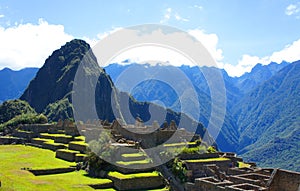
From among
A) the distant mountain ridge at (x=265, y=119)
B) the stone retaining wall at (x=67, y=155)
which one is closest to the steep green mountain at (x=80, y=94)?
the distant mountain ridge at (x=265, y=119)

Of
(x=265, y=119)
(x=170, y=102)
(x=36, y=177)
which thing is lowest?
(x=36, y=177)

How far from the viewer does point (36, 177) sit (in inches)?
990

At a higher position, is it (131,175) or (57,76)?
(57,76)

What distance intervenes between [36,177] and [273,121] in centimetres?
11487

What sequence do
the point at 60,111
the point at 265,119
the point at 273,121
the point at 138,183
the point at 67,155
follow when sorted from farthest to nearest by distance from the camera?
the point at 265,119 → the point at 273,121 → the point at 60,111 → the point at 67,155 → the point at 138,183

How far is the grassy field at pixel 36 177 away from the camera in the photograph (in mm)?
21812

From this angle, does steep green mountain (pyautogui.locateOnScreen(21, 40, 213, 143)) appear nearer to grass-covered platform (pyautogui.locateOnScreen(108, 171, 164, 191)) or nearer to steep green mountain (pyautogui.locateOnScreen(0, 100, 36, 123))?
steep green mountain (pyautogui.locateOnScreen(0, 100, 36, 123))

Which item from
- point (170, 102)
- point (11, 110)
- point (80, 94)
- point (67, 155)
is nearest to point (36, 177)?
point (67, 155)

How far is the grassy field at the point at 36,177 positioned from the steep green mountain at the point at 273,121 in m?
59.4

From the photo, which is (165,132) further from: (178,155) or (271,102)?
(271,102)

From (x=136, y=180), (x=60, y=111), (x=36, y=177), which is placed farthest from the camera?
(x=60, y=111)

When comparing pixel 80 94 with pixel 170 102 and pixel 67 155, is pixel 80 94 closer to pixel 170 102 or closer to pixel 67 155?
pixel 170 102

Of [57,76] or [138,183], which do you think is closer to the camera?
[138,183]

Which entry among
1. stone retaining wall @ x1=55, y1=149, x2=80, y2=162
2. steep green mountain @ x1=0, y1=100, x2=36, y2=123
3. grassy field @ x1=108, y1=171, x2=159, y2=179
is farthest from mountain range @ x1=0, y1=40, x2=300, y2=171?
grassy field @ x1=108, y1=171, x2=159, y2=179
